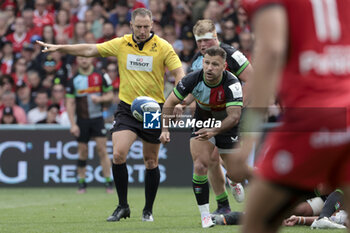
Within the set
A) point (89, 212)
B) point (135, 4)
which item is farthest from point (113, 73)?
point (89, 212)

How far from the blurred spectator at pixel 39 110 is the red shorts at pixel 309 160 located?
486 inches

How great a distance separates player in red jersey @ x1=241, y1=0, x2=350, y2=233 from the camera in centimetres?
328

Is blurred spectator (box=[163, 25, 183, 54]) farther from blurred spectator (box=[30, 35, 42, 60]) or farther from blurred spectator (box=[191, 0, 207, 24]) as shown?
blurred spectator (box=[30, 35, 42, 60])

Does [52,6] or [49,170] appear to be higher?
[52,6]

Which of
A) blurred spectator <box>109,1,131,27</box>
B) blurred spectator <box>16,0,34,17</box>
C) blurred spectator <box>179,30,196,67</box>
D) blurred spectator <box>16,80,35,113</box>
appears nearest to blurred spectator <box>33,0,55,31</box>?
blurred spectator <box>16,0,34,17</box>

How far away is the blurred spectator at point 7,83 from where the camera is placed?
1596cm

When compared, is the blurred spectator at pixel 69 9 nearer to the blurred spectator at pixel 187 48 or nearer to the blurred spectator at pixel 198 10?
the blurred spectator at pixel 198 10

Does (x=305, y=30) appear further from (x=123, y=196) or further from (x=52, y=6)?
(x=52, y=6)

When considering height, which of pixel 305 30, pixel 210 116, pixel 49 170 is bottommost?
pixel 49 170

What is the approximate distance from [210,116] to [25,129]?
23.3ft

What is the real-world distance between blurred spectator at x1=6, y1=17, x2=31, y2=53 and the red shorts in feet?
49.8

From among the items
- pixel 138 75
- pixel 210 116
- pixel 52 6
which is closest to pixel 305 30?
pixel 210 116

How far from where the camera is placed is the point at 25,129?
574 inches

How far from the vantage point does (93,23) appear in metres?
17.9
